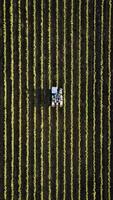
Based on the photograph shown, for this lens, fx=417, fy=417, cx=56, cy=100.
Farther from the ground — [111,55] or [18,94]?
[111,55]

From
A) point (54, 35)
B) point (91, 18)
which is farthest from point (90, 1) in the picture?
point (54, 35)

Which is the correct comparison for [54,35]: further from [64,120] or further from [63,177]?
[63,177]

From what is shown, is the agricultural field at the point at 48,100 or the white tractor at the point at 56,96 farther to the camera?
the white tractor at the point at 56,96
